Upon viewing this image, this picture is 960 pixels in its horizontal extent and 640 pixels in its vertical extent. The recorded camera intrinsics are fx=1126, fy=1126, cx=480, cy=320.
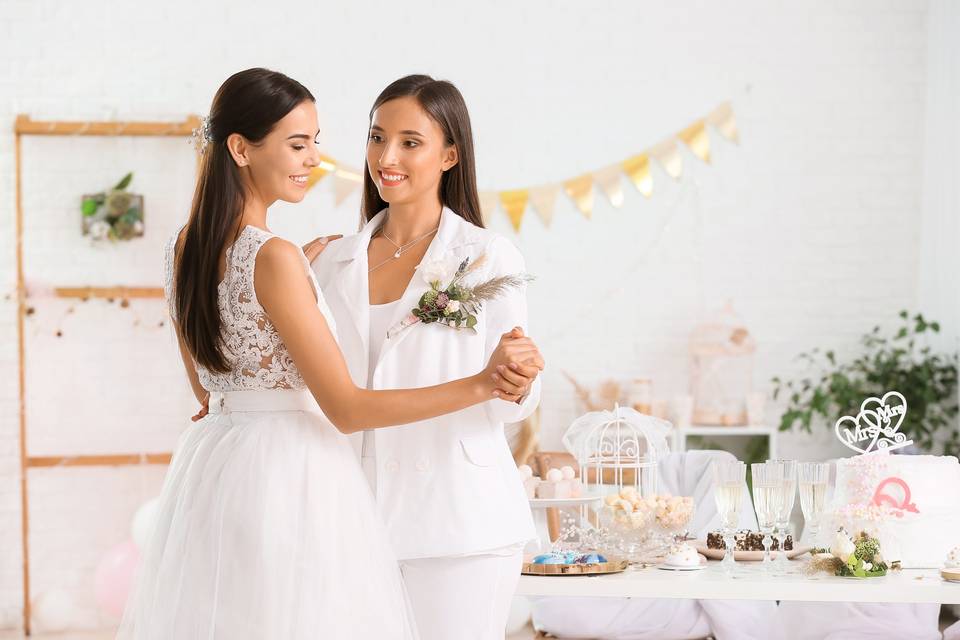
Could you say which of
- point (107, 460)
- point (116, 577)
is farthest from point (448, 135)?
point (107, 460)

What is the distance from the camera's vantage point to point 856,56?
5.80 meters

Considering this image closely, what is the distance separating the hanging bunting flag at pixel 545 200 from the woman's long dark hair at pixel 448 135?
3.42 m

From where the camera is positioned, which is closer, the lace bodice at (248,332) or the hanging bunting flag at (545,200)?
the lace bodice at (248,332)

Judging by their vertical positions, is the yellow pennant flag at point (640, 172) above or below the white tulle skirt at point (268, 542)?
above

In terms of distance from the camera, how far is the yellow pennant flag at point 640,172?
5762mm

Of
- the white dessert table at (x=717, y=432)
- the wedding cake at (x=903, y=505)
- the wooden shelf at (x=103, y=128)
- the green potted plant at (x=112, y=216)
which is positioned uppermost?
the wooden shelf at (x=103, y=128)

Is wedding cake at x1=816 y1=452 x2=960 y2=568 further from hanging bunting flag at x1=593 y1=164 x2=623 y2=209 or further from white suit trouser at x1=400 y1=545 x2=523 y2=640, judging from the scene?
hanging bunting flag at x1=593 y1=164 x2=623 y2=209

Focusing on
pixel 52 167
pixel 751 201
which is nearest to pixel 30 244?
pixel 52 167

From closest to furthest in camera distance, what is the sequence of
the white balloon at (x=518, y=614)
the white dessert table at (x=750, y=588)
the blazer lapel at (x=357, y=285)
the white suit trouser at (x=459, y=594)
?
the white suit trouser at (x=459, y=594) < the blazer lapel at (x=357, y=285) < the white dessert table at (x=750, y=588) < the white balloon at (x=518, y=614)

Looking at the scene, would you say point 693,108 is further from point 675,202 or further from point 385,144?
point 385,144

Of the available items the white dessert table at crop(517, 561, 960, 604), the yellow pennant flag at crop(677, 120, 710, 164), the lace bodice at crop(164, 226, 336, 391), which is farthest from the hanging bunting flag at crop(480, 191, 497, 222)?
the lace bodice at crop(164, 226, 336, 391)

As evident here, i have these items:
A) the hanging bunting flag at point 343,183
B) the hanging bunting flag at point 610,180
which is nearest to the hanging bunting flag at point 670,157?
the hanging bunting flag at point 610,180

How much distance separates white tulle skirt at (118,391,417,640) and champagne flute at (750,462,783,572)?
1.11 m

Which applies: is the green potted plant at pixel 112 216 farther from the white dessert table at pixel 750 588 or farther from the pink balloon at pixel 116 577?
the white dessert table at pixel 750 588
